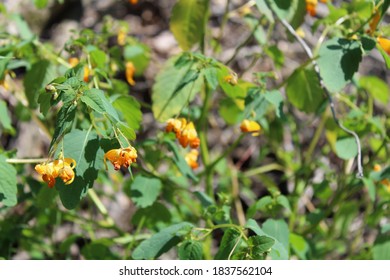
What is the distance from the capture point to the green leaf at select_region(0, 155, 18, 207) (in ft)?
5.66

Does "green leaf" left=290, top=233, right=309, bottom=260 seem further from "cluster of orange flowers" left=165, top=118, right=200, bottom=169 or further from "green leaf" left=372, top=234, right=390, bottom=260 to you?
"cluster of orange flowers" left=165, top=118, right=200, bottom=169

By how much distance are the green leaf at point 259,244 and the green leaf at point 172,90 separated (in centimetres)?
60

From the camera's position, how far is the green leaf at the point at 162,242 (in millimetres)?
1740

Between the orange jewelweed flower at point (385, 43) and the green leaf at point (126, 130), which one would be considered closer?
the green leaf at point (126, 130)

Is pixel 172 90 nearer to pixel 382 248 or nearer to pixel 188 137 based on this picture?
pixel 188 137

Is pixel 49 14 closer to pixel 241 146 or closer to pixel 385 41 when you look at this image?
pixel 241 146

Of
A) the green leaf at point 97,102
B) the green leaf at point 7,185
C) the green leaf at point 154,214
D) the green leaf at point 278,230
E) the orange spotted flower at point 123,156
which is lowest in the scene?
the green leaf at point 154,214

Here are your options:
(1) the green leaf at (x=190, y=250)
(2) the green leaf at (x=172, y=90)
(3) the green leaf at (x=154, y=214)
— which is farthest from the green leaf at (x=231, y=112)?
(1) the green leaf at (x=190, y=250)

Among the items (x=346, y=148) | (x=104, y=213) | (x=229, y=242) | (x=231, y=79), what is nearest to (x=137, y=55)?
(x=104, y=213)

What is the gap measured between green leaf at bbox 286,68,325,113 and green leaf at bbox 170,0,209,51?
1.28 ft

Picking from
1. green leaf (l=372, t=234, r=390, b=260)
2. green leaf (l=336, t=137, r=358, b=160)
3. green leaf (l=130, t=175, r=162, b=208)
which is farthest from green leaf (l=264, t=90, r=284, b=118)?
green leaf (l=372, t=234, r=390, b=260)

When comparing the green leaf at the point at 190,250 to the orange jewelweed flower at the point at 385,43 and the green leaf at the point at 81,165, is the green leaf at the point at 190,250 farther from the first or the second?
the orange jewelweed flower at the point at 385,43

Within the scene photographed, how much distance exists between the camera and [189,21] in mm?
2213

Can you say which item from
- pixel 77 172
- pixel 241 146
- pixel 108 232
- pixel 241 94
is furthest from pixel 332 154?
pixel 77 172
